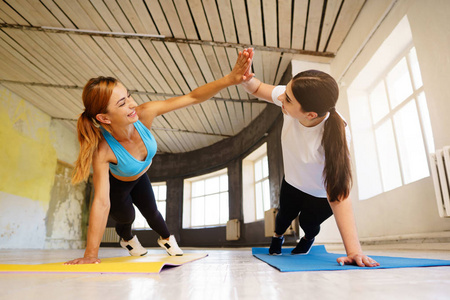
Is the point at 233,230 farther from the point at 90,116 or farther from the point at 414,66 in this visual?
the point at 90,116

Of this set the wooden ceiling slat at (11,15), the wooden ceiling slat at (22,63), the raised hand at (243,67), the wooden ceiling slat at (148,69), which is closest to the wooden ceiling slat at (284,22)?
the wooden ceiling slat at (148,69)

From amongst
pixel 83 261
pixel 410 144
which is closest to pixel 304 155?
pixel 83 261

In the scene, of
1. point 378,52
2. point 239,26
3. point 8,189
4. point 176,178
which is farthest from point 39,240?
point 378,52

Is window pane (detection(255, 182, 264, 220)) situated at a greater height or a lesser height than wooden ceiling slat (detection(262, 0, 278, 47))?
lesser

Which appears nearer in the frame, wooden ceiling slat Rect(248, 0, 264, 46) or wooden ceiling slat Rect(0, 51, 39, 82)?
wooden ceiling slat Rect(248, 0, 264, 46)

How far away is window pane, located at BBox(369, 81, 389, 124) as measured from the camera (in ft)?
12.4

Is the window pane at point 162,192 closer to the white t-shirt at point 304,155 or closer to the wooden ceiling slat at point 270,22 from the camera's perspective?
the wooden ceiling slat at point 270,22

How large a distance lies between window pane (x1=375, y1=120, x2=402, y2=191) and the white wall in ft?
0.98

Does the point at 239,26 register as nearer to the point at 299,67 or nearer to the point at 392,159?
the point at 299,67

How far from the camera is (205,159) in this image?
864cm

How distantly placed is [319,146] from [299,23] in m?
2.85

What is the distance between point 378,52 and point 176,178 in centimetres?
681

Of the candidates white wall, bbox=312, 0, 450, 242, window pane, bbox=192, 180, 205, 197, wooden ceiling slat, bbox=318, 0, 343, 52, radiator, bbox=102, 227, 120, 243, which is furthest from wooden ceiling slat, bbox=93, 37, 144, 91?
radiator, bbox=102, 227, 120, 243

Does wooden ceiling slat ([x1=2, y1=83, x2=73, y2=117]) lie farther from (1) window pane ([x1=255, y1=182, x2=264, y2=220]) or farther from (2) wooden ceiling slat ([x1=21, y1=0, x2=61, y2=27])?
Answer: (1) window pane ([x1=255, y1=182, x2=264, y2=220])
